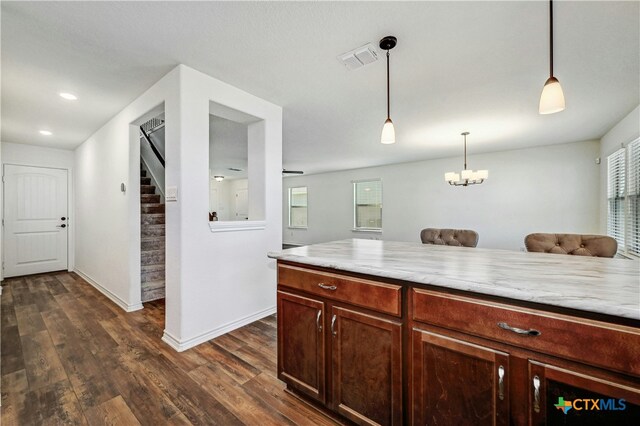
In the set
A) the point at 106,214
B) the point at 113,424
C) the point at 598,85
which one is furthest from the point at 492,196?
the point at 106,214

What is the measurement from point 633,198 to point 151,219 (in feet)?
20.5

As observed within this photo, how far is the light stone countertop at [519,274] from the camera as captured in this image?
84 cm

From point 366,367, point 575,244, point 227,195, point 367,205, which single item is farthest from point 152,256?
point 227,195

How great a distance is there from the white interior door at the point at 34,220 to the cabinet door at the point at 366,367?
628 cm

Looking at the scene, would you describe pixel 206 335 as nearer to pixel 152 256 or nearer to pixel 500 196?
pixel 152 256

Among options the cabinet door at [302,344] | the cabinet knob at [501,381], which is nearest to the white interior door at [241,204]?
the cabinet door at [302,344]

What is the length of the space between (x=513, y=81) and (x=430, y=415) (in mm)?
2912

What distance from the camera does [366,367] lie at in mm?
1307

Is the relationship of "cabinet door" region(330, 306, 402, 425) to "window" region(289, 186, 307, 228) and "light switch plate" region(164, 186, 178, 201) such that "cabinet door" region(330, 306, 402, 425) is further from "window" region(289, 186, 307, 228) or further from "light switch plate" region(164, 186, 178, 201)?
"window" region(289, 186, 307, 228)

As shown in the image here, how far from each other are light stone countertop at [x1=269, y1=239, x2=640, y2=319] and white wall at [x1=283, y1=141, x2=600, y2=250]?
4513mm

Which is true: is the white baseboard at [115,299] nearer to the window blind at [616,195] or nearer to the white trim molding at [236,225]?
the white trim molding at [236,225]

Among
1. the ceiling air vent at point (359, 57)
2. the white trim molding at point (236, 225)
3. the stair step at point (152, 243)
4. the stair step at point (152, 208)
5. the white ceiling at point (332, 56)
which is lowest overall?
the stair step at point (152, 243)

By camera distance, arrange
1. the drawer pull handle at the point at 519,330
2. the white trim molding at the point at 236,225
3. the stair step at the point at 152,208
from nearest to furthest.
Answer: the drawer pull handle at the point at 519,330 < the white trim molding at the point at 236,225 < the stair step at the point at 152,208

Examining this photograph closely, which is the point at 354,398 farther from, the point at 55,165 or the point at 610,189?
the point at 55,165
